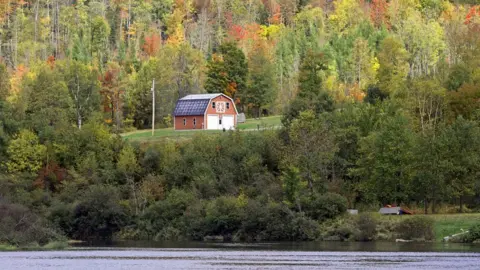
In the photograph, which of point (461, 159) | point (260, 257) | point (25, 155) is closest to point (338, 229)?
point (461, 159)

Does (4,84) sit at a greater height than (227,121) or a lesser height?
greater

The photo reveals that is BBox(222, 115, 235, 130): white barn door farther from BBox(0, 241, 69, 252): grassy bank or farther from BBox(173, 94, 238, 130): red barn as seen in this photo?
BBox(0, 241, 69, 252): grassy bank

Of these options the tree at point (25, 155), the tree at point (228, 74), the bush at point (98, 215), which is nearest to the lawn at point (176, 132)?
the tree at point (228, 74)

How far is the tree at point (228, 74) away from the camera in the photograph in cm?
14144

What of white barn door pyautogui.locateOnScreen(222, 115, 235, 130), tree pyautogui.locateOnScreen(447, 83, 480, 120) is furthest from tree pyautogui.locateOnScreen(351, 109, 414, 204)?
white barn door pyautogui.locateOnScreen(222, 115, 235, 130)

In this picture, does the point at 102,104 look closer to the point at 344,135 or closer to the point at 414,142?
the point at 344,135

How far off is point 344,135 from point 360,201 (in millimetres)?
7497

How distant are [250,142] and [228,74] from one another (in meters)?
33.1

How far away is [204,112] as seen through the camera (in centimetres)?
13088

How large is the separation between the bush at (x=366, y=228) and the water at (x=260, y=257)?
14.1ft

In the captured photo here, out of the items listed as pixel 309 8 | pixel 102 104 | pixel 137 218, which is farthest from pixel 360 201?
pixel 309 8

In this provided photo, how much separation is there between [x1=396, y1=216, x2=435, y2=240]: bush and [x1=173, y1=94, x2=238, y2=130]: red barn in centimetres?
4707

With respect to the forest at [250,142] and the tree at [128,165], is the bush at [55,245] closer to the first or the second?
the forest at [250,142]

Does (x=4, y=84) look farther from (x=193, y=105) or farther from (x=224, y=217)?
(x=224, y=217)
